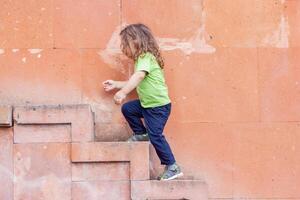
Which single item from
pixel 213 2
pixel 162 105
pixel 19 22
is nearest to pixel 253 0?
pixel 213 2

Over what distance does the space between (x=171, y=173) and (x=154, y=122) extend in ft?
1.65

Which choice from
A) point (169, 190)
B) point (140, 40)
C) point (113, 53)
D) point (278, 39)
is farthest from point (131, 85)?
point (278, 39)

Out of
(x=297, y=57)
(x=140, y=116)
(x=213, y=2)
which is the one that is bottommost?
→ (x=140, y=116)

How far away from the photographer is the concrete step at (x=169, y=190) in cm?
607

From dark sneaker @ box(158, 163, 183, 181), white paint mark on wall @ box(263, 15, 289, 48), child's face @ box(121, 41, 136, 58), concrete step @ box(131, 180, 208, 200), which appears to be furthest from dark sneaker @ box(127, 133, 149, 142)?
white paint mark on wall @ box(263, 15, 289, 48)

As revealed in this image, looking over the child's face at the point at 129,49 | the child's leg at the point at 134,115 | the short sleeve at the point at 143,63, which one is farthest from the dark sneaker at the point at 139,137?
the child's face at the point at 129,49

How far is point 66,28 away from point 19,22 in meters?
0.47

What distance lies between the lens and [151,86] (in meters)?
6.30

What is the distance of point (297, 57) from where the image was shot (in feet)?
Result: 22.2

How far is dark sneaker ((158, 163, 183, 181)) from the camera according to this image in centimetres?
625

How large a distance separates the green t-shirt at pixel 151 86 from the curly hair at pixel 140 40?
56 millimetres

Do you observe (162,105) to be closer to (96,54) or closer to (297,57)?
(96,54)

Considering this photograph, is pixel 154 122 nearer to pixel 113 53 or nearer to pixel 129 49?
pixel 129 49

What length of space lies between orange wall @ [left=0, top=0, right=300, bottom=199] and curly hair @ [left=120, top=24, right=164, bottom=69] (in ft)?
0.93
